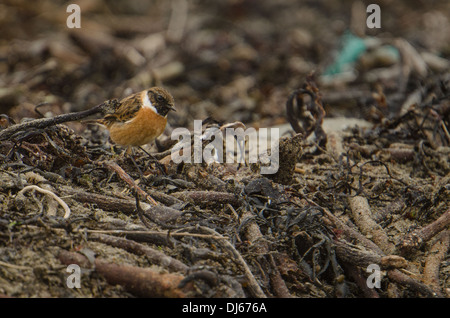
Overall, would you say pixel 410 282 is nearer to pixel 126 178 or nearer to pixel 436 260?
→ pixel 436 260

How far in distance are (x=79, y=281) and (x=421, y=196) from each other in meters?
2.77

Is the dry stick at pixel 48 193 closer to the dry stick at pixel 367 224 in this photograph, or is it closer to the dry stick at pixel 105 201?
the dry stick at pixel 105 201

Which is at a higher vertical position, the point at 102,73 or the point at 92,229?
the point at 102,73

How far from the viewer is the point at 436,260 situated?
3.62 meters

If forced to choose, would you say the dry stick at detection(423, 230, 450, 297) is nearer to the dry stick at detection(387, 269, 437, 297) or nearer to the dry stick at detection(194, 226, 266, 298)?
the dry stick at detection(387, 269, 437, 297)

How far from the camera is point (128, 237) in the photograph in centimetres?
318

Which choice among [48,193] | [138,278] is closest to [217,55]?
[48,193]

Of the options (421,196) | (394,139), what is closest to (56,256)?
(421,196)

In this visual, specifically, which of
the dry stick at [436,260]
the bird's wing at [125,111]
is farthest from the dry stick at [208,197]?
the dry stick at [436,260]

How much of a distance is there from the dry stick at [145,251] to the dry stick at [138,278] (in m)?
0.09

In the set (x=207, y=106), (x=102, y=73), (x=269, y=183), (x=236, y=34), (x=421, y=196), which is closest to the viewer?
(x=269, y=183)

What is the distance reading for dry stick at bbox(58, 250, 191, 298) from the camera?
2.83 meters

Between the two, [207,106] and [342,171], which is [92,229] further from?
[207,106]

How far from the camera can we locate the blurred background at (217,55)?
774cm
